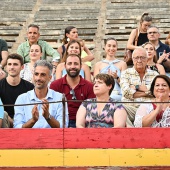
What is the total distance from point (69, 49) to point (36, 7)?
7541 millimetres

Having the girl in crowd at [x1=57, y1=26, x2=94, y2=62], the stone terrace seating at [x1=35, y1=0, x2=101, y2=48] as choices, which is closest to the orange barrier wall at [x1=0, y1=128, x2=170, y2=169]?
the girl in crowd at [x1=57, y1=26, x2=94, y2=62]

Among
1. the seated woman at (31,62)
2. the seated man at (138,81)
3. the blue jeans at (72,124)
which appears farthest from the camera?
the seated woman at (31,62)

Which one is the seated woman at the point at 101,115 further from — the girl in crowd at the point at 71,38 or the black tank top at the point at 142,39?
the black tank top at the point at 142,39

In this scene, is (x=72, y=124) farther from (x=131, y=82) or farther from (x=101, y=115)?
(x=131, y=82)

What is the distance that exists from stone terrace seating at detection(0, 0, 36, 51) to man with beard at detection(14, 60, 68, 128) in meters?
5.64

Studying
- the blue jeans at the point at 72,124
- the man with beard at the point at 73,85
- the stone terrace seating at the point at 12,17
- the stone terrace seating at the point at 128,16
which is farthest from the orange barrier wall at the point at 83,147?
the stone terrace seating at the point at 12,17

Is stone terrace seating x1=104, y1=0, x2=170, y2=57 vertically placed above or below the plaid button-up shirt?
above

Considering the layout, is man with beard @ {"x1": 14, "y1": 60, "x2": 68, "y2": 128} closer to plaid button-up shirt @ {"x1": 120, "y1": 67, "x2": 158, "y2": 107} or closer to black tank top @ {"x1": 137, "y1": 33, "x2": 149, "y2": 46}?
plaid button-up shirt @ {"x1": 120, "y1": 67, "x2": 158, "y2": 107}

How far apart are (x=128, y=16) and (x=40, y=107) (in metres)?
8.13

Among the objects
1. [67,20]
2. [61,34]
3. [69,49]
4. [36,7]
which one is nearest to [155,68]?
[69,49]

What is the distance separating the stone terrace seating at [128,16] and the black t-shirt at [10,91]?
463 cm

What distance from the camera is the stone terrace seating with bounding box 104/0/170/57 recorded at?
12984 mm

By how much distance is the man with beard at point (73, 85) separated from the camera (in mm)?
6965

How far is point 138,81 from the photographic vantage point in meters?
7.49
